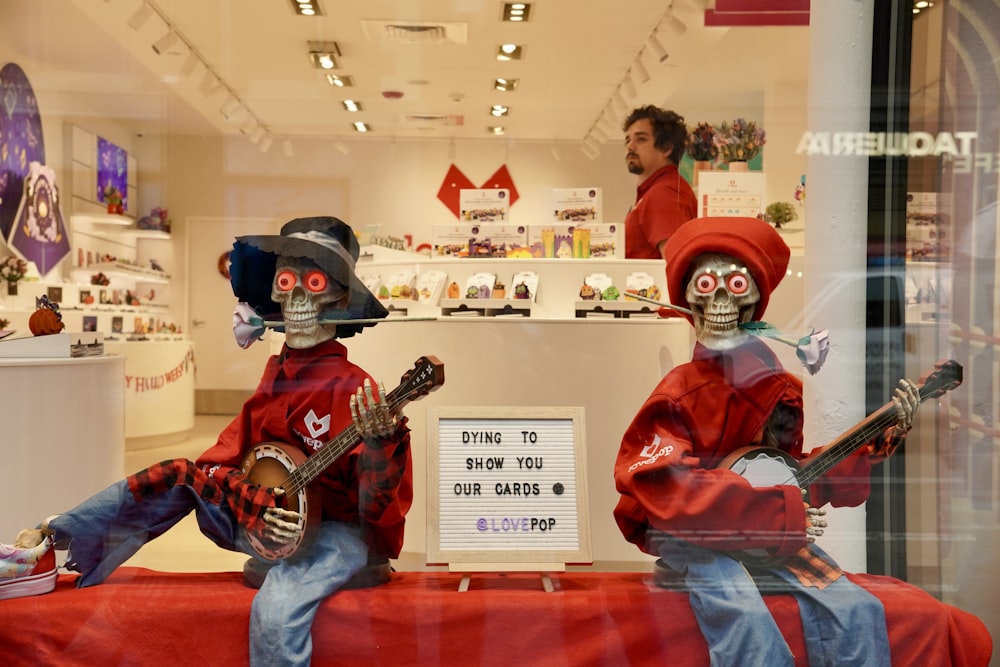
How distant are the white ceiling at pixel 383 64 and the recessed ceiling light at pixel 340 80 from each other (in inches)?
0.7

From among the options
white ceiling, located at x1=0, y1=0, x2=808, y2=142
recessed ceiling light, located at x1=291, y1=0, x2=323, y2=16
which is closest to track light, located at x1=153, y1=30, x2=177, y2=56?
white ceiling, located at x1=0, y1=0, x2=808, y2=142

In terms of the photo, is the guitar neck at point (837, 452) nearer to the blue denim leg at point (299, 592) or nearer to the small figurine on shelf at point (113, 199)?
the blue denim leg at point (299, 592)

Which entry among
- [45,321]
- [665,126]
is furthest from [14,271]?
[665,126]

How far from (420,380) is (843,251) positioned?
1406 millimetres

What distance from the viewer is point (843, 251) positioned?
258cm

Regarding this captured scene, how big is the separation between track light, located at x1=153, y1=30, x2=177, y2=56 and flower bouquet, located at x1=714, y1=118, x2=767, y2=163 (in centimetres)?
179

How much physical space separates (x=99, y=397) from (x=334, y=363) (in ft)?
3.40

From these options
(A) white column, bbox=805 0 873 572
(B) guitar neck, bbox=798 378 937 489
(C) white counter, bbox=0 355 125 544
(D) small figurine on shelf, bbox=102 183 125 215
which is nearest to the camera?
(B) guitar neck, bbox=798 378 937 489

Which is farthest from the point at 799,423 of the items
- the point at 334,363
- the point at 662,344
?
the point at 334,363

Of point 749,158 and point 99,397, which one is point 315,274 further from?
point 749,158

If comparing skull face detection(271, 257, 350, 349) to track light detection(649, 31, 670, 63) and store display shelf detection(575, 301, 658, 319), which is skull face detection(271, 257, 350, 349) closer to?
store display shelf detection(575, 301, 658, 319)

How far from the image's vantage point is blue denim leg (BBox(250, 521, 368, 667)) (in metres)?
1.85

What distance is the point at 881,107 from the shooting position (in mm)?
2604

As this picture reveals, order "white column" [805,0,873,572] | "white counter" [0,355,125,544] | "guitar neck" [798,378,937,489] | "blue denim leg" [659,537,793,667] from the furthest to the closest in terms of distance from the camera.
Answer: "white column" [805,0,873,572] < "white counter" [0,355,125,544] < "guitar neck" [798,378,937,489] < "blue denim leg" [659,537,793,667]
